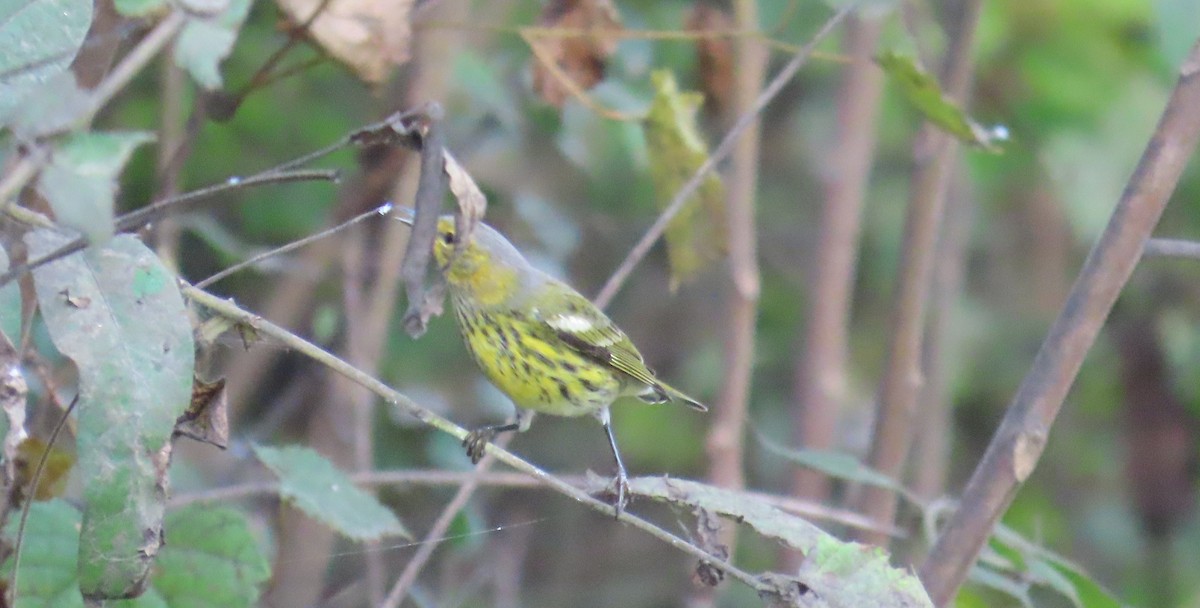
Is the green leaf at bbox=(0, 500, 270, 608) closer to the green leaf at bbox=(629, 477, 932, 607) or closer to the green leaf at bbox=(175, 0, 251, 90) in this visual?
the green leaf at bbox=(629, 477, 932, 607)

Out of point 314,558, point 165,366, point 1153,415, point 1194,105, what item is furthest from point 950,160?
point 1153,415

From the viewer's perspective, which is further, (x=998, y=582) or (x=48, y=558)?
(x=998, y=582)

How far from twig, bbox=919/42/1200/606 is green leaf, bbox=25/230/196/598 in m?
1.15

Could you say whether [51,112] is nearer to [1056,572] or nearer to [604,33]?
[604,33]

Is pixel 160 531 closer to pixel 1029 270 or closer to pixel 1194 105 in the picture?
pixel 1194 105

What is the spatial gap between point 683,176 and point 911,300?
A: 65 centimetres

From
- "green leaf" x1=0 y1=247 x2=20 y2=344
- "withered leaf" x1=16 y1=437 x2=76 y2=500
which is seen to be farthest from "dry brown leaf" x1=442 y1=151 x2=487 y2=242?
"withered leaf" x1=16 y1=437 x2=76 y2=500

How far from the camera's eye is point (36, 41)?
1.41 m

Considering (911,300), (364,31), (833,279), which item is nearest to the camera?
(364,31)

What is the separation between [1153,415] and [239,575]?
3840mm

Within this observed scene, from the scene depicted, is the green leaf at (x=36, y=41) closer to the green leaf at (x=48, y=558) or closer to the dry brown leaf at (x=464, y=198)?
the dry brown leaf at (x=464, y=198)

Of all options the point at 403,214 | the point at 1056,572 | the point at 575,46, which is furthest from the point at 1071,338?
the point at 403,214

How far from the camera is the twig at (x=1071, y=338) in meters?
1.81

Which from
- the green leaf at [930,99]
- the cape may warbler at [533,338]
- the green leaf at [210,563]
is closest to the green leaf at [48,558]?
the green leaf at [210,563]
